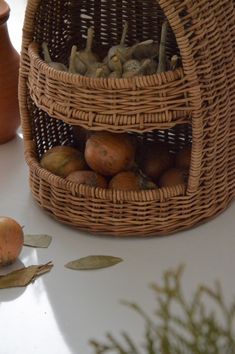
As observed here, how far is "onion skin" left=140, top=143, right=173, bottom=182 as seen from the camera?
1.09m

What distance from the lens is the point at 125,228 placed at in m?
1.00

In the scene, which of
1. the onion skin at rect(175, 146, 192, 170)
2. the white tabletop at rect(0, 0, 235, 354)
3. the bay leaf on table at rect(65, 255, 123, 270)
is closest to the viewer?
the white tabletop at rect(0, 0, 235, 354)

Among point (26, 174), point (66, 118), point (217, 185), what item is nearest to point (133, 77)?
point (66, 118)

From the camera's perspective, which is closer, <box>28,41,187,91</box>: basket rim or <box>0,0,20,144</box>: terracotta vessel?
<box>28,41,187,91</box>: basket rim

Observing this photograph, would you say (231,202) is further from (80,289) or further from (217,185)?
(80,289)

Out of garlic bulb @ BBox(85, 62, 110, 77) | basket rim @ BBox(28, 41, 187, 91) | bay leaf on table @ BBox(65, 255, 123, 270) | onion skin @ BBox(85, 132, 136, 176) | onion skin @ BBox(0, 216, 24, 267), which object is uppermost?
basket rim @ BBox(28, 41, 187, 91)

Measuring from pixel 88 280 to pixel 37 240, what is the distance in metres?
0.11

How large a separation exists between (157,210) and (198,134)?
11 cm

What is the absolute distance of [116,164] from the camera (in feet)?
3.34

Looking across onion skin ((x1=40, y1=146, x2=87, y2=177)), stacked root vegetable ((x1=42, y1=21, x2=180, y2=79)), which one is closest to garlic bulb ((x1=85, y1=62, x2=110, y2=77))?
stacked root vegetable ((x1=42, y1=21, x2=180, y2=79))

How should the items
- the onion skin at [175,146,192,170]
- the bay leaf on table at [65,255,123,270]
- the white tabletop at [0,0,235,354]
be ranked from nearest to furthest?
1. the white tabletop at [0,0,235,354]
2. the bay leaf on table at [65,255,123,270]
3. the onion skin at [175,146,192,170]

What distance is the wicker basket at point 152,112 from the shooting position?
3.02 ft

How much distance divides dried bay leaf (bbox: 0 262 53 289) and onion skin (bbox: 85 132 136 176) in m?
0.15

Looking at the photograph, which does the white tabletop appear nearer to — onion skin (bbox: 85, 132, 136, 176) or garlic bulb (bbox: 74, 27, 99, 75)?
onion skin (bbox: 85, 132, 136, 176)
